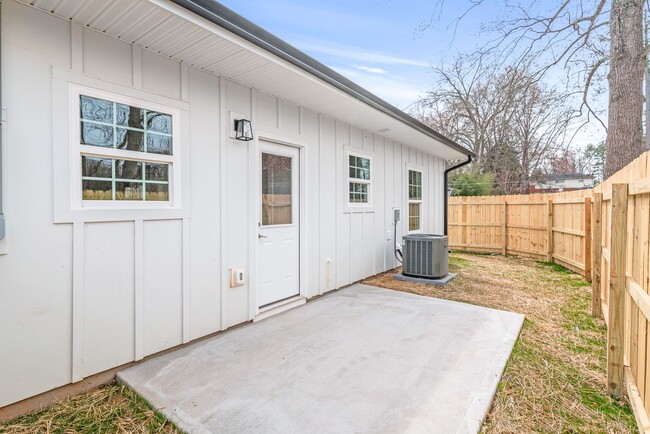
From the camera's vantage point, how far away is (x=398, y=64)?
10.1m

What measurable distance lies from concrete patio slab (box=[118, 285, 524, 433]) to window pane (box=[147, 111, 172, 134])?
6.35 ft

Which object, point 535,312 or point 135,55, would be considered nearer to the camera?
point 135,55

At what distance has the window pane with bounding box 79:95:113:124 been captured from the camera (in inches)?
94.1

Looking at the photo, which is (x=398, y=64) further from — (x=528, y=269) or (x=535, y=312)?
(x=535, y=312)

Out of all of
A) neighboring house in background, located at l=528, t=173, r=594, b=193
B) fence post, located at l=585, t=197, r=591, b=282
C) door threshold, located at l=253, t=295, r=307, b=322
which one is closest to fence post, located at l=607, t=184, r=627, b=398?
door threshold, located at l=253, t=295, r=307, b=322

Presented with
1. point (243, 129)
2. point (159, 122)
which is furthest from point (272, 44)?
point (159, 122)

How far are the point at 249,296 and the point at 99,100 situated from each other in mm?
2236

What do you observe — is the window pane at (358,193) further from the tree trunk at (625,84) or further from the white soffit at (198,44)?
the tree trunk at (625,84)

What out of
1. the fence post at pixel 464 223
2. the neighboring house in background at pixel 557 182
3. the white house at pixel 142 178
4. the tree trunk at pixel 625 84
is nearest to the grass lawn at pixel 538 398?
the white house at pixel 142 178

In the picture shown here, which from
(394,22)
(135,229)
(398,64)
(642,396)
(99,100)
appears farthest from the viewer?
(398,64)

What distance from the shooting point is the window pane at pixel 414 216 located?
7.39 m

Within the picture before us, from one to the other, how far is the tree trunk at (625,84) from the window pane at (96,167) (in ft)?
25.7

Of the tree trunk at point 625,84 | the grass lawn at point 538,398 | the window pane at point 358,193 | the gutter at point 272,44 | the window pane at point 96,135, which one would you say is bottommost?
the grass lawn at point 538,398

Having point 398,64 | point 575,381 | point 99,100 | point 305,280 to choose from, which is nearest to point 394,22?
point 398,64
